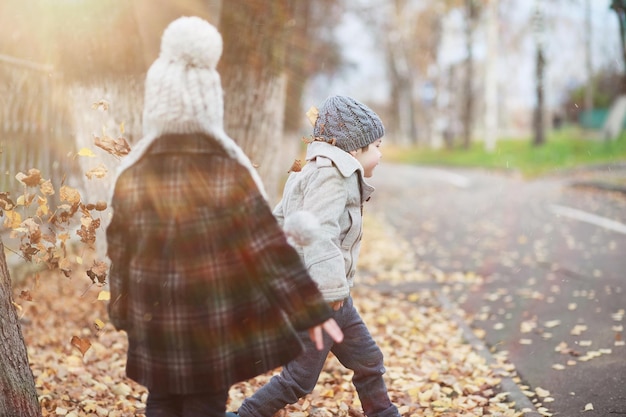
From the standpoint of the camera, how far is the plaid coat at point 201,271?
2463 mm

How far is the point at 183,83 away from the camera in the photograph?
7.99 feet

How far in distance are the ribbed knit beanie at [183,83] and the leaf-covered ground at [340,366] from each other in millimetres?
1626

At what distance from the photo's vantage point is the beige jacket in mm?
2969

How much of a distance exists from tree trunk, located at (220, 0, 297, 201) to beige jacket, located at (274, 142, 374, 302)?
2.89 meters

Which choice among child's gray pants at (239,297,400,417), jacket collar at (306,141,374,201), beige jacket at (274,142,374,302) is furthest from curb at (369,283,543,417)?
jacket collar at (306,141,374,201)

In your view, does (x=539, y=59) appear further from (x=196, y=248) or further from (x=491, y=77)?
(x=196, y=248)

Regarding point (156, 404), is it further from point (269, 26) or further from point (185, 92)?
point (269, 26)

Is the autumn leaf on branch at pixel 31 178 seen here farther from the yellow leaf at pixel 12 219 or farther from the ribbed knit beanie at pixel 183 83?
the ribbed knit beanie at pixel 183 83

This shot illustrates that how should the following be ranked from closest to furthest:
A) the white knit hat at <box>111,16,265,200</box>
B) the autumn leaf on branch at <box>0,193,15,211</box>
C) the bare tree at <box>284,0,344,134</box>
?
the white knit hat at <box>111,16,265,200</box>
the autumn leaf on branch at <box>0,193,15,211</box>
the bare tree at <box>284,0,344,134</box>

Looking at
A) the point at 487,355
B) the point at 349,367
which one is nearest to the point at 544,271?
the point at 487,355

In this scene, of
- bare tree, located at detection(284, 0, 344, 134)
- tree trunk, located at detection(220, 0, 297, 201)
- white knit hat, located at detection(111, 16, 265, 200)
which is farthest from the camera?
bare tree, located at detection(284, 0, 344, 134)

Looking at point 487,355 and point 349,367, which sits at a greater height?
point 349,367

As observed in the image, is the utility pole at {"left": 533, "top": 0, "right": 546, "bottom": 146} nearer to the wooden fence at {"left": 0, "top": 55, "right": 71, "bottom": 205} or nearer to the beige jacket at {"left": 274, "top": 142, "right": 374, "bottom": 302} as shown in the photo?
the wooden fence at {"left": 0, "top": 55, "right": 71, "bottom": 205}

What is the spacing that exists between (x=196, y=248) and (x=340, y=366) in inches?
119
